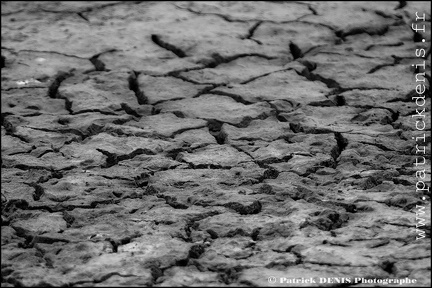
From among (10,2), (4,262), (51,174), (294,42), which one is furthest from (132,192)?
(10,2)

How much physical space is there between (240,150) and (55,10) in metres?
2.46

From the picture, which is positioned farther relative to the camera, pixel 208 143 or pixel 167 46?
pixel 167 46

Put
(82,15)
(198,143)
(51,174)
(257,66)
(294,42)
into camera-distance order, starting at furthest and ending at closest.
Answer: (82,15)
(294,42)
(257,66)
(198,143)
(51,174)

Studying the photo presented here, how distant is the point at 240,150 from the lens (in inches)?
153

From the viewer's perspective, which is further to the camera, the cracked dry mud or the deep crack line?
the deep crack line

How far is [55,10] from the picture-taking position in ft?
19.1

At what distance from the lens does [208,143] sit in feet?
13.0

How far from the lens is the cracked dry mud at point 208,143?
298 cm

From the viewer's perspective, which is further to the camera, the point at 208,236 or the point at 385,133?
the point at 385,133

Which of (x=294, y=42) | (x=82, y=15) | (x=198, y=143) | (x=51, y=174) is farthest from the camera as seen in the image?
(x=82, y=15)

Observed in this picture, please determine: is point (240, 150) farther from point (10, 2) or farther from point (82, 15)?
point (10, 2)

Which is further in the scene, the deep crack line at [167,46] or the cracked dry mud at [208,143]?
the deep crack line at [167,46]

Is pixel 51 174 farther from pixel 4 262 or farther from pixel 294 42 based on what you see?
pixel 294 42

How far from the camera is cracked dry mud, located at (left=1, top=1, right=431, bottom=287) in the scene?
2982 millimetres
